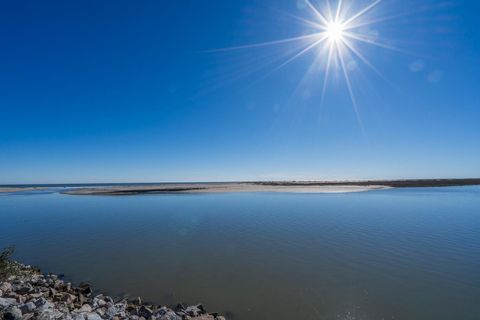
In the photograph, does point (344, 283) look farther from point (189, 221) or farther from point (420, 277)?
point (189, 221)

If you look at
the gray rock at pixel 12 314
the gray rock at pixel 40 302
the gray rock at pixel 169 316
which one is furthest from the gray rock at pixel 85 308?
the gray rock at pixel 169 316

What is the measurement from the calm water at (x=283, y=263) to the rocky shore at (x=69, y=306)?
25.4 inches

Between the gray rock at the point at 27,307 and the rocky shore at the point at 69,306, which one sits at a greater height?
the gray rock at the point at 27,307

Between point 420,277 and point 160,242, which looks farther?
point 160,242

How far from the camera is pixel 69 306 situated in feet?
21.6

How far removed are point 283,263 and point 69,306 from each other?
6.76m

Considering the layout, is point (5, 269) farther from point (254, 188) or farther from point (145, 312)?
point (254, 188)

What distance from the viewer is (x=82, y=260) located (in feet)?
35.4

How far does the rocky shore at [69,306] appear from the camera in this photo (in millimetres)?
5824

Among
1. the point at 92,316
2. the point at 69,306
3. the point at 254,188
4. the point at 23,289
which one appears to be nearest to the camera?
the point at 92,316

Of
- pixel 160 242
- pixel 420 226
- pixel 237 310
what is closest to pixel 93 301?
pixel 237 310

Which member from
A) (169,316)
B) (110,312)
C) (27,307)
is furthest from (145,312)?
(27,307)

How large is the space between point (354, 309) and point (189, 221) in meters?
14.2

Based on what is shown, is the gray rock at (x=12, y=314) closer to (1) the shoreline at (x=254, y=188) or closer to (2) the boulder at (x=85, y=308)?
(2) the boulder at (x=85, y=308)
